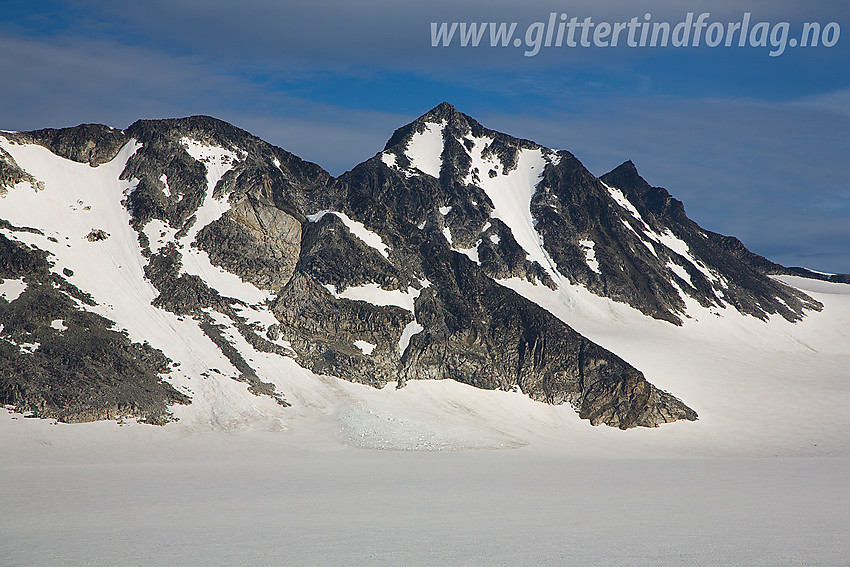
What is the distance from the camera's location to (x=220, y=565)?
15.6 meters

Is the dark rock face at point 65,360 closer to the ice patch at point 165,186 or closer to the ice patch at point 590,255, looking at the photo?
the ice patch at point 165,186

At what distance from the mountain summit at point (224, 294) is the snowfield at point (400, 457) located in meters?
0.44

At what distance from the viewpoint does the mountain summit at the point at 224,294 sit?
50719mm

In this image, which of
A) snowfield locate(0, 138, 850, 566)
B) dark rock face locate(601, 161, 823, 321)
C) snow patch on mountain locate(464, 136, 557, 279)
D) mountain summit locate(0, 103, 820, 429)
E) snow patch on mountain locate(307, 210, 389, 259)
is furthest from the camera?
dark rock face locate(601, 161, 823, 321)

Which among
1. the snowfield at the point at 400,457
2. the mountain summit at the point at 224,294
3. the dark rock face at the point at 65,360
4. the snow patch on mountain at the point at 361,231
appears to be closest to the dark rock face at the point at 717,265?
the snowfield at the point at 400,457

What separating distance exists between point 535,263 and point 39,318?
64022 millimetres

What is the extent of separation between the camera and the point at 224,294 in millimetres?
61781

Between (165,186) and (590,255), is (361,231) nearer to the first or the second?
(165,186)

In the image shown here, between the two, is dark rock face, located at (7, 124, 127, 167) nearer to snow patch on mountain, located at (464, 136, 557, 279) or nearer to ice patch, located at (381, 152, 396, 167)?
ice patch, located at (381, 152, 396, 167)

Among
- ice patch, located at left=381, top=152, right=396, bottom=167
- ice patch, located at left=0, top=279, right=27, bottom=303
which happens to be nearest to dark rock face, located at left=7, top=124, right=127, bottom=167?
ice patch, located at left=0, top=279, right=27, bottom=303

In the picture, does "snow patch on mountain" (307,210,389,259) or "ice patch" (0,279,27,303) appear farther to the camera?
"snow patch on mountain" (307,210,389,259)

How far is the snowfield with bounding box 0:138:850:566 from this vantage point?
17.7 meters

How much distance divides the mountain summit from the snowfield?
17.4 inches

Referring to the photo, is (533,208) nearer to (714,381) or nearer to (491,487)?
(714,381)
